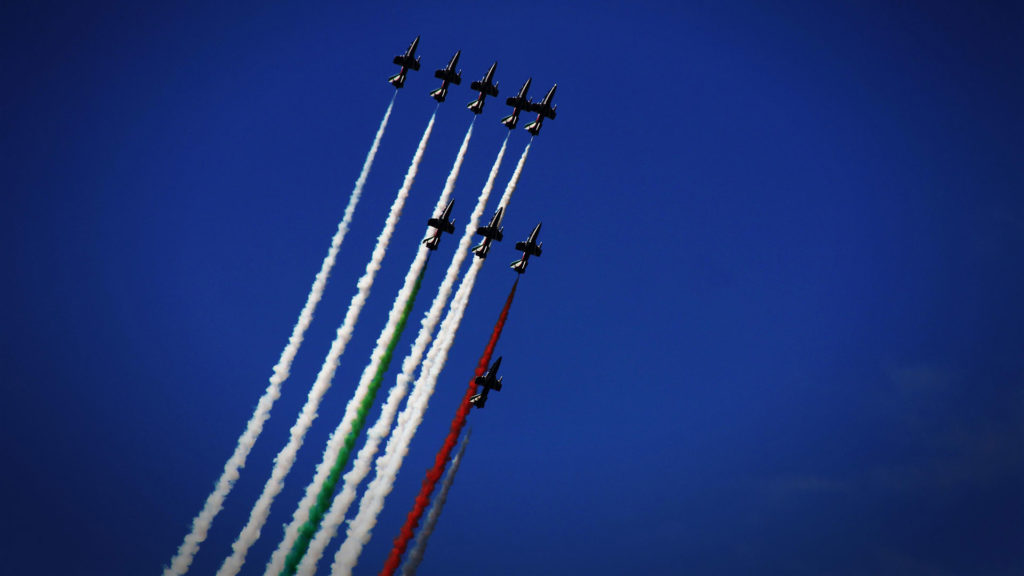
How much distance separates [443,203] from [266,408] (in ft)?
Answer: 53.1

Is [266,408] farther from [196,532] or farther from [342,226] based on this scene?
[342,226]

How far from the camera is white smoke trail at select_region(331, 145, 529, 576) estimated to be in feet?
184

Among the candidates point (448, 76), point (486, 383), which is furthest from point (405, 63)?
point (486, 383)

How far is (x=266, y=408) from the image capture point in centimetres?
5978

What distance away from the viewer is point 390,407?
59.1 meters

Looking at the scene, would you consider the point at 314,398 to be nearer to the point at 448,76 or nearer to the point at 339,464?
the point at 339,464

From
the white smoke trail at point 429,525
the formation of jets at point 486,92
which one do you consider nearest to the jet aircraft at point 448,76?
the formation of jets at point 486,92

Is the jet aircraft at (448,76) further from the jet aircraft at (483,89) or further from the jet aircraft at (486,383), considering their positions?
the jet aircraft at (486,383)

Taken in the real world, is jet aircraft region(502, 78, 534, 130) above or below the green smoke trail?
above

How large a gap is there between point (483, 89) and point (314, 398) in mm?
21917

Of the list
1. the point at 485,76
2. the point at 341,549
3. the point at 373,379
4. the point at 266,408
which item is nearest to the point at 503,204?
the point at 485,76

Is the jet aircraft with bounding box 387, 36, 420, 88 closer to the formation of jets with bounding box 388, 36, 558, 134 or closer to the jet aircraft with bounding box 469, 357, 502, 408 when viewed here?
the formation of jets with bounding box 388, 36, 558, 134

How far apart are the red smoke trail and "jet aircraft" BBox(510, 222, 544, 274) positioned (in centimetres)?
88

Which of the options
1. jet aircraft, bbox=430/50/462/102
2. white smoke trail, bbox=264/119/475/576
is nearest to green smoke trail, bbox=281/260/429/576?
white smoke trail, bbox=264/119/475/576
